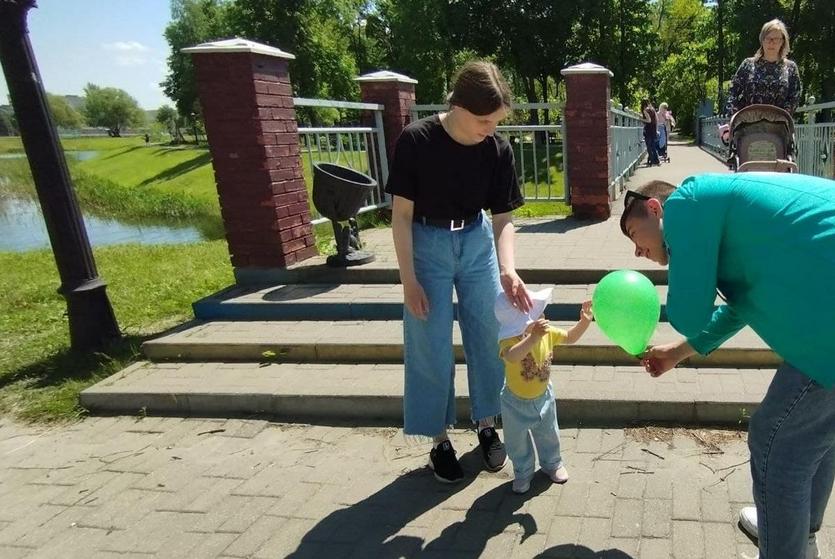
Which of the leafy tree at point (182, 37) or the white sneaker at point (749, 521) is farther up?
the leafy tree at point (182, 37)

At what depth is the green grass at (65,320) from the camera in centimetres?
463

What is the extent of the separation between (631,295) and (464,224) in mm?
908

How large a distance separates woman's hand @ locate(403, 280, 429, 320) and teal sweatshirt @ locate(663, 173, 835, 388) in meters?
1.18

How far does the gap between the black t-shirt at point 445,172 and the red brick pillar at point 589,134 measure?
427 centimetres

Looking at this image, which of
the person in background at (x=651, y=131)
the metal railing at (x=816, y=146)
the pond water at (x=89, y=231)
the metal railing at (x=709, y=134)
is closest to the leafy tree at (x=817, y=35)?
the metal railing at (x=709, y=134)

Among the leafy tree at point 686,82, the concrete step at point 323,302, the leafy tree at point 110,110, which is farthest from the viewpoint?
the leafy tree at point 110,110

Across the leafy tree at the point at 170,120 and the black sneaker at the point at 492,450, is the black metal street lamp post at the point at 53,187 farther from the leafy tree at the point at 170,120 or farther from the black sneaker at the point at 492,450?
the leafy tree at the point at 170,120

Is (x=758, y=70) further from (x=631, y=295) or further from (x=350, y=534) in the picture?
(x=350, y=534)

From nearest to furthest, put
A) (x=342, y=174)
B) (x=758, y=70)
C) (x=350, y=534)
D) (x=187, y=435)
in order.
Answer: (x=350, y=534) < (x=187, y=435) < (x=758, y=70) < (x=342, y=174)

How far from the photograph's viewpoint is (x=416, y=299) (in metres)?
2.74

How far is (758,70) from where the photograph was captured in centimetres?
538

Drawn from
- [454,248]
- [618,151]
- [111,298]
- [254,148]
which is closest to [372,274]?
[254,148]

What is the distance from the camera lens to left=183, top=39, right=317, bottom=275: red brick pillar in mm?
5340

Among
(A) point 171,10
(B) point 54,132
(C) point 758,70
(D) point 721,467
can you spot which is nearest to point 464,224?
(D) point 721,467
